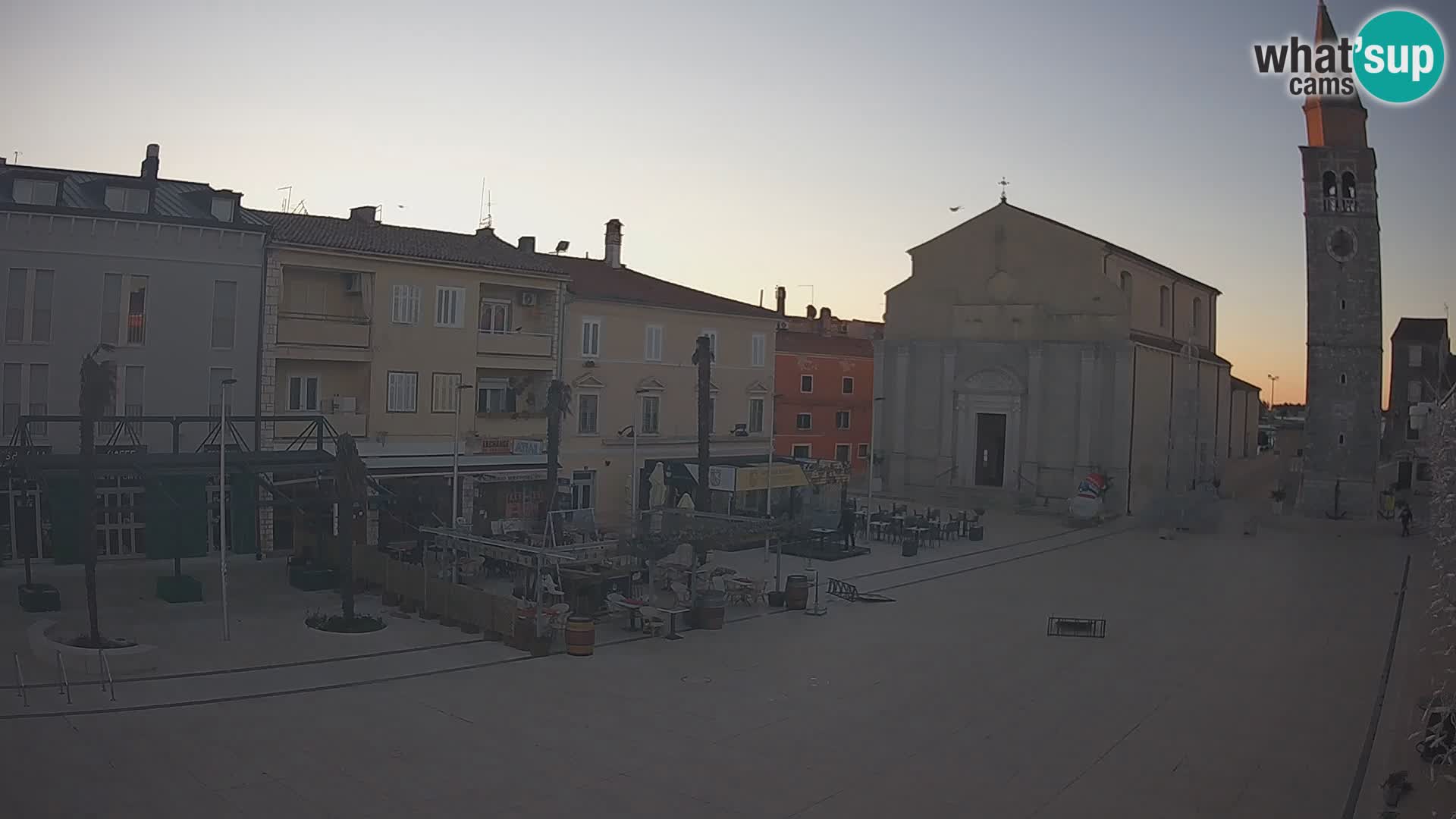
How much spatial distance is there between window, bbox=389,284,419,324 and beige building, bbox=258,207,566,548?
1.3 inches

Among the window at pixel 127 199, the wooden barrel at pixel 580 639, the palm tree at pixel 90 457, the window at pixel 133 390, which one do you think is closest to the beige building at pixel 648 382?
the window at pixel 133 390

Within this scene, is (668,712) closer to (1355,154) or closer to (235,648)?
(235,648)

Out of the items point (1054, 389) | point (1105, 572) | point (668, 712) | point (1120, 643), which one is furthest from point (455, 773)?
point (1054, 389)

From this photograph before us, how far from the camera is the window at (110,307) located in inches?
1136

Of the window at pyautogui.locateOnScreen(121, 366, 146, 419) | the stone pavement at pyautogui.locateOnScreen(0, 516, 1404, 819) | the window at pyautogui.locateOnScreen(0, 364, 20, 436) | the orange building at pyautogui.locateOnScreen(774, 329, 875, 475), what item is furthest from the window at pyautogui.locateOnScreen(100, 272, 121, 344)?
the orange building at pyautogui.locateOnScreen(774, 329, 875, 475)

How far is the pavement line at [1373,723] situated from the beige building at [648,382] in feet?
63.3

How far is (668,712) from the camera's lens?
16.9 metres

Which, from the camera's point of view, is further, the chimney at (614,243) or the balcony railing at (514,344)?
the chimney at (614,243)

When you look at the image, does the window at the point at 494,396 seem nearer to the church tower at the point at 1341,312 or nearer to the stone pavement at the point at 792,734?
the stone pavement at the point at 792,734

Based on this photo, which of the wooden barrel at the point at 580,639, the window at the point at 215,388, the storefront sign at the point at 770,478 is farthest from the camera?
the storefront sign at the point at 770,478

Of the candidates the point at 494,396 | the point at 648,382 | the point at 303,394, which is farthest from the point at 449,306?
the point at 648,382

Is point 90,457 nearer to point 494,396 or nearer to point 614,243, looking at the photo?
point 494,396

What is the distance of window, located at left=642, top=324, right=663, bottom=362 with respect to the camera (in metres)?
41.7

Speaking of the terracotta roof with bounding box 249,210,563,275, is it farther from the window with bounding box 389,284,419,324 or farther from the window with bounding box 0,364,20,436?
the window with bounding box 0,364,20,436
